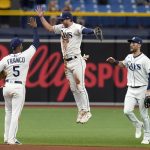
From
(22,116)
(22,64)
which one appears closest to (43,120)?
(22,116)

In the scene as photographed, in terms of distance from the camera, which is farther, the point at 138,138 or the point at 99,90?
the point at 99,90

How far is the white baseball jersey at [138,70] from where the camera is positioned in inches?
518

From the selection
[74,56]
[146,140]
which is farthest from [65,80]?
[146,140]

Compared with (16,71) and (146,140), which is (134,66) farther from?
(16,71)

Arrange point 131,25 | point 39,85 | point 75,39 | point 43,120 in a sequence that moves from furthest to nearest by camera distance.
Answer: point 131,25 < point 39,85 < point 43,120 < point 75,39

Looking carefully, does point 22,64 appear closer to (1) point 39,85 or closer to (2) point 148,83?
(2) point 148,83

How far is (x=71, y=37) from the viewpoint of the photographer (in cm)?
1342

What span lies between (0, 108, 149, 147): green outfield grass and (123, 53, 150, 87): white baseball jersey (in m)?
1.17

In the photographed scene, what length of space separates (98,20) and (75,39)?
900 centimetres

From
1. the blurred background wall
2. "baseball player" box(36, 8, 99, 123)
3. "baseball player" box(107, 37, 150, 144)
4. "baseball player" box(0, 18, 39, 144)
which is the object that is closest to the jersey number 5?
"baseball player" box(0, 18, 39, 144)

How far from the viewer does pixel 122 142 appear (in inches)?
531

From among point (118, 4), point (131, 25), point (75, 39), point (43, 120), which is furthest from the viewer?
point (118, 4)

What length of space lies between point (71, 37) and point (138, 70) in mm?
1415

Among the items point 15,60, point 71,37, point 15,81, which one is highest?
point 71,37
